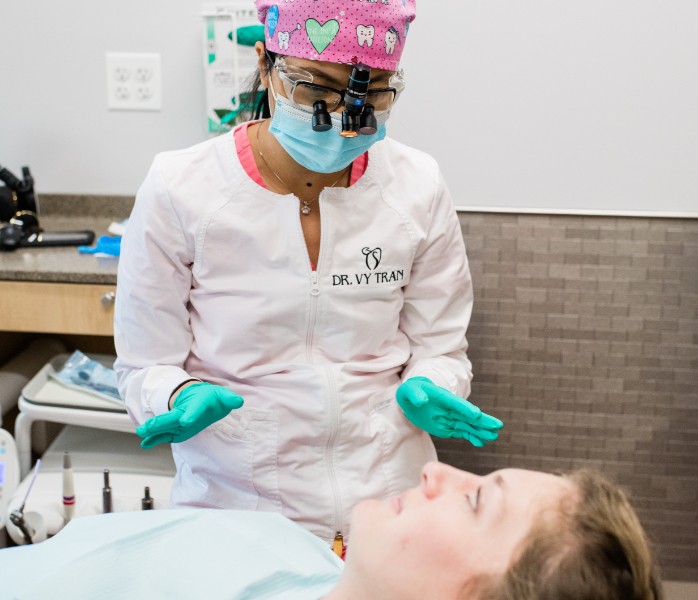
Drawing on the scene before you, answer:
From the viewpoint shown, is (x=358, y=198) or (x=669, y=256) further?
(x=669, y=256)

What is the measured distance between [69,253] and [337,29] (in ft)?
3.82

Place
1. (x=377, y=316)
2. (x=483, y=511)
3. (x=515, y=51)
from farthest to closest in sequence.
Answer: (x=515, y=51)
(x=377, y=316)
(x=483, y=511)

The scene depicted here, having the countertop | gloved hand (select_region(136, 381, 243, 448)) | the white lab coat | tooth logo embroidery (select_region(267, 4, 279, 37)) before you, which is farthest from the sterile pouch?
tooth logo embroidery (select_region(267, 4, 279, 37))

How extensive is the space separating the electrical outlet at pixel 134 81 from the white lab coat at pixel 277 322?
918mm

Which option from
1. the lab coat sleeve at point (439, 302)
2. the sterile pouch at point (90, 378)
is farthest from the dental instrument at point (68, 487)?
the lab coat sleeve at point (439, 302)

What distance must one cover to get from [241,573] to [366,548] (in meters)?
0.29

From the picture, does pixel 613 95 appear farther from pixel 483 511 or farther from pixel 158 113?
pixel 483 511

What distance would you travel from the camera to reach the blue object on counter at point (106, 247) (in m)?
2.17

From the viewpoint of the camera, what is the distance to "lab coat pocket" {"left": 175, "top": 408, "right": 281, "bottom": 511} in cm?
153

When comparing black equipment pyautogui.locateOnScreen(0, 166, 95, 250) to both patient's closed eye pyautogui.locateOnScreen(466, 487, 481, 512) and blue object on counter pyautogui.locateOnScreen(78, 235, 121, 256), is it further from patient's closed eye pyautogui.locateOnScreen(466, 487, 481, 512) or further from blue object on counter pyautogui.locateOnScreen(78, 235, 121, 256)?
patient's closed eye pyautogui.locateOnScreen(466, 487, 481, 512)

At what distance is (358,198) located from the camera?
1551 millimetres

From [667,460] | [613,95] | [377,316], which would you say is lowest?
[667,460]

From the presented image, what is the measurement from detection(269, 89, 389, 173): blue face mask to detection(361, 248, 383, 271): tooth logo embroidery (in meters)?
0.17

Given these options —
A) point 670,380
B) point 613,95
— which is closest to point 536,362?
point 670,380
